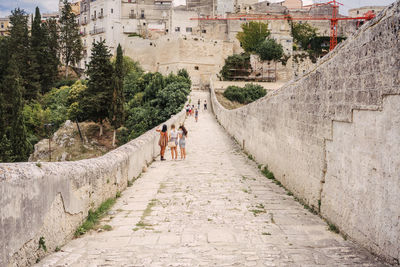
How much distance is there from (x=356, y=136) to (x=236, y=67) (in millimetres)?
51565

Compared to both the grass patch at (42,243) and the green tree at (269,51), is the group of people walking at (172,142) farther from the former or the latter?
the green tree at (269,51)

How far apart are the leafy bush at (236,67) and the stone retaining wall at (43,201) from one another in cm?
5022

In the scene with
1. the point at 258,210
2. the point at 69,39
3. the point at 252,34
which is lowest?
the point at 258,210

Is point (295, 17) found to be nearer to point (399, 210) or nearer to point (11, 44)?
point (11, 44)

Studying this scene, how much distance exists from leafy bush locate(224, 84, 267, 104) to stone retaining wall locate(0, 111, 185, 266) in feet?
129

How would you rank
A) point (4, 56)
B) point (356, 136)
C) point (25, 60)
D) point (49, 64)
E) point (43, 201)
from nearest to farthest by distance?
point (43, 201) → point (356, 136) → point (4, 56) → point (25, 60) → point (49, 64)

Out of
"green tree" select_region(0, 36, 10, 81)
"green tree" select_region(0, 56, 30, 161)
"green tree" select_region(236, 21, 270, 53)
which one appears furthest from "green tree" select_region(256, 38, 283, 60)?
"green tree" select_region(0, 56, 30, 161)

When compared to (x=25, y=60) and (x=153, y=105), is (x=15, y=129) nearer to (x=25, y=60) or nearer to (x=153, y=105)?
(x=153, y=105)

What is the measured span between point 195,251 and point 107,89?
1186 inches

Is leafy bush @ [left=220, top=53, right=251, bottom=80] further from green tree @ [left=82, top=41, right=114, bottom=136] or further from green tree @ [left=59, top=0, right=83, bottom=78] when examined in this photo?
green tree @ [left=82, top=41, right=114, bottom=136]

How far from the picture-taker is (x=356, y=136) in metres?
4.25

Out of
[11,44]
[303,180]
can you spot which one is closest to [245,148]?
[303,180]

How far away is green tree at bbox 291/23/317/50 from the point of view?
63.3m

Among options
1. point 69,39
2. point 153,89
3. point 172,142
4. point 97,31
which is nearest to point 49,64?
point 69,39
